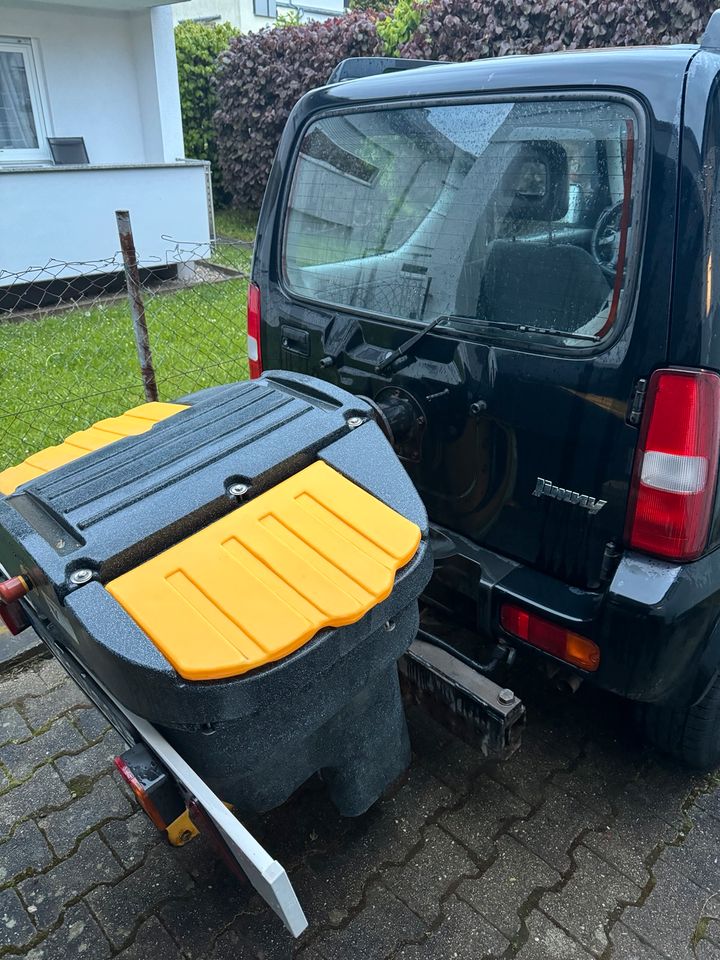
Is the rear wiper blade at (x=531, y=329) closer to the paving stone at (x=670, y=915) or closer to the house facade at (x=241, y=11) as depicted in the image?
the paving stone at (x=670, y=915)

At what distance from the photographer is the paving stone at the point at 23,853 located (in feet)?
6.47

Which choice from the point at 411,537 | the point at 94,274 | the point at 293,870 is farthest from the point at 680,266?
the point at 94,274

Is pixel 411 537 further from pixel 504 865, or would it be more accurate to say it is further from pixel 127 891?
pixel 127 891

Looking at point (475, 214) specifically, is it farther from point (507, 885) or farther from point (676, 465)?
point (507, 885)

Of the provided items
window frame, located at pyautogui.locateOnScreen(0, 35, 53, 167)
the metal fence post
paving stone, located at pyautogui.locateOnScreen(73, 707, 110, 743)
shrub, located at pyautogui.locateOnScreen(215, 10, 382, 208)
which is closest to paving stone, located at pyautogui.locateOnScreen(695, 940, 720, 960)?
paving stone, located at pyautogui.locateOnScreen(73, 707, 110, 743)

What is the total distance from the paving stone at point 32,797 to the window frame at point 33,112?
7.73 metres

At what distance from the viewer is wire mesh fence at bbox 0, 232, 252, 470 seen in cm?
475

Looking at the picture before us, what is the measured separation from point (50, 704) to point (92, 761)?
0.36 metres

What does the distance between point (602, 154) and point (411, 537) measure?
102 cm

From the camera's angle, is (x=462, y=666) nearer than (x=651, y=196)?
No

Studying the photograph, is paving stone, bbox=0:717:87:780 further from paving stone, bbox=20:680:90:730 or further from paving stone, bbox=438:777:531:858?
paving stone, bbox=438:777:531:858

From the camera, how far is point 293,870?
1.96m

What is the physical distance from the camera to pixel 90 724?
2.45 metres

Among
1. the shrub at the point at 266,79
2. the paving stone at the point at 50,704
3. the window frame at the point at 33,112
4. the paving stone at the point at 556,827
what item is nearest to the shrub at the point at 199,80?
the shrub at the point at 266,79
